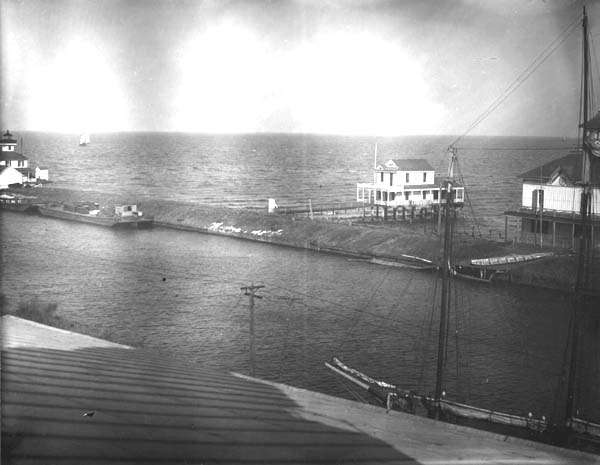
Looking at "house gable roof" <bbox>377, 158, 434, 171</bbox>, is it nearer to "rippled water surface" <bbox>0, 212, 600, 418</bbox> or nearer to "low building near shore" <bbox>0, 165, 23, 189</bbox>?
"rippled water surface" <bbox>0, 212, 600, 418</bbox>

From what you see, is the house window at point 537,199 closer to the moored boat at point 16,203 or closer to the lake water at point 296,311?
the lake water at point 296,311

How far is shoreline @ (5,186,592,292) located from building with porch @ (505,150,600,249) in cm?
140

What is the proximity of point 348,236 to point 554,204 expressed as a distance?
11.7 meters

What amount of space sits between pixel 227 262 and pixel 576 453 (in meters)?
28.5

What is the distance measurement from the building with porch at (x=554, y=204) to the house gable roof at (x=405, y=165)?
45.7 ft

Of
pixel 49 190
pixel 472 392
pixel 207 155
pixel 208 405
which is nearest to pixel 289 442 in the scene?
pixel 208 405

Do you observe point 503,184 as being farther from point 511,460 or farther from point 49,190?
point 511,460

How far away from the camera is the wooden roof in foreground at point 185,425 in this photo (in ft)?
15.7

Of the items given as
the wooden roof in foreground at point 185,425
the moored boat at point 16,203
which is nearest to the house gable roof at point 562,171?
the wooden roof in foreground at point 185,425

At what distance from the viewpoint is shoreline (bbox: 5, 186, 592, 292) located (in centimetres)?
2906

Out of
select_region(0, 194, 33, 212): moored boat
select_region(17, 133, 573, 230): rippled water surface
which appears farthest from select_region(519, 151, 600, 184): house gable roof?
select_region(0, 194, 33, 212): moored boat

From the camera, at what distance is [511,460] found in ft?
19.5

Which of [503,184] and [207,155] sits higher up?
[207,155]

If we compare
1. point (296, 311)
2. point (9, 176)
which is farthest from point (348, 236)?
point (9, 176)
